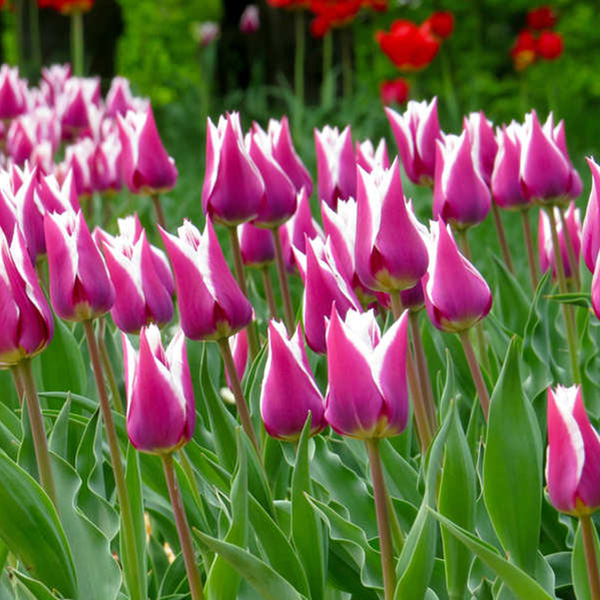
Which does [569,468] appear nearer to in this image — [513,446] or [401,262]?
[513,446]

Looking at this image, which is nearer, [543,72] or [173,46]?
[543,72]

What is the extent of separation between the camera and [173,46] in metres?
12.2

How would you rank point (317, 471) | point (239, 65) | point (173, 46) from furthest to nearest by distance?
point (173, 46), point (239, 65), point (317, 471)

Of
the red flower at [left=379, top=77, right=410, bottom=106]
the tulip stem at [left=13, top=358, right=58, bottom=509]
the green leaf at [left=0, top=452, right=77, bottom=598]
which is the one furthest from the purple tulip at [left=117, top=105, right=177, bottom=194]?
the red flower at [left=379, top=77, right=410, bottom=106]

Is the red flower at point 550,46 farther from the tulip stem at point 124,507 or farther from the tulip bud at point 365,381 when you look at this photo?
the tulip bud at point 365,381

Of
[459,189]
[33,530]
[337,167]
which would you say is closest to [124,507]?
[33,530]

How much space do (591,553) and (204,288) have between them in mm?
616

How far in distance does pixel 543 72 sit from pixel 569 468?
29.3 ft

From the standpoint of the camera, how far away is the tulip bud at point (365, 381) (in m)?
1.24

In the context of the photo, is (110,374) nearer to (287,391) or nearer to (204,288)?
(204,288)

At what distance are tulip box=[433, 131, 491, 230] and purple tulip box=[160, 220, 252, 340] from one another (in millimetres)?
472

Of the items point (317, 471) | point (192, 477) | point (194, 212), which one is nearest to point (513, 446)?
point (317, 471)

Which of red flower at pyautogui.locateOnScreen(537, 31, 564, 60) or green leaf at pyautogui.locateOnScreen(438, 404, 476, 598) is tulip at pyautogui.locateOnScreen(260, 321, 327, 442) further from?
red flower at pyautogui.locateOnScreen(537, 31, 564, 60)

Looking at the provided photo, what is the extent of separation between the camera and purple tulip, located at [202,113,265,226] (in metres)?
1.87
